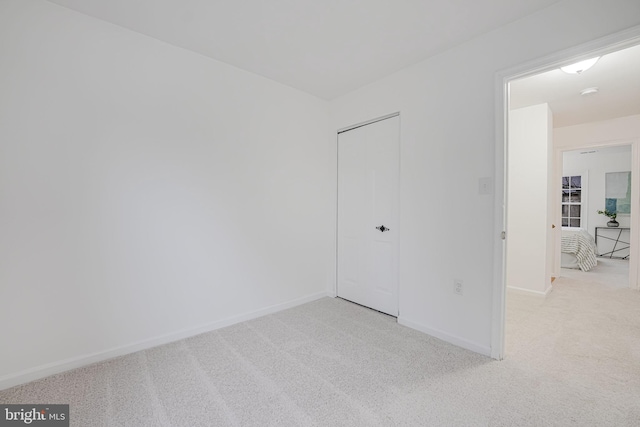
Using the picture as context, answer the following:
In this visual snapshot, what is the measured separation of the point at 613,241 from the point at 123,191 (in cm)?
929

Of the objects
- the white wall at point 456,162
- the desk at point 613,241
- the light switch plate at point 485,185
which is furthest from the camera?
the desk at point 613,241

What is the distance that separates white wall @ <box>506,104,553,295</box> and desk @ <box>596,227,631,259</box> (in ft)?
14.2

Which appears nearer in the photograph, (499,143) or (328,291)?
(499,143)

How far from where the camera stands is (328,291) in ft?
11.8

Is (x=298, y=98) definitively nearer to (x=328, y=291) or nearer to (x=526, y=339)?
(x=328, y=291)

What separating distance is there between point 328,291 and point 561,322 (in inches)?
96.5

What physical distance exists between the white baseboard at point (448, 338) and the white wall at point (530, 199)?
76.3 inches

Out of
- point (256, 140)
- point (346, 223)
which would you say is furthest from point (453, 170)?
point (256, 140)

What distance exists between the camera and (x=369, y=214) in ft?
10.4

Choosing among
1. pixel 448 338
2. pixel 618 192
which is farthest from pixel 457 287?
pixel 618 192

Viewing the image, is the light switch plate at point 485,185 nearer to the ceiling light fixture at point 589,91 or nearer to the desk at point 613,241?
the ceiling light fixture at point 589,91

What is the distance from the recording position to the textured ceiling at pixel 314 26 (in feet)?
6.12

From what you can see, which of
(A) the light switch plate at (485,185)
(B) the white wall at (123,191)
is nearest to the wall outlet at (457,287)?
(A) the light switch plate at (485,185)

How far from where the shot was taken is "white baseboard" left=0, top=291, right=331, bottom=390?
178 cm
